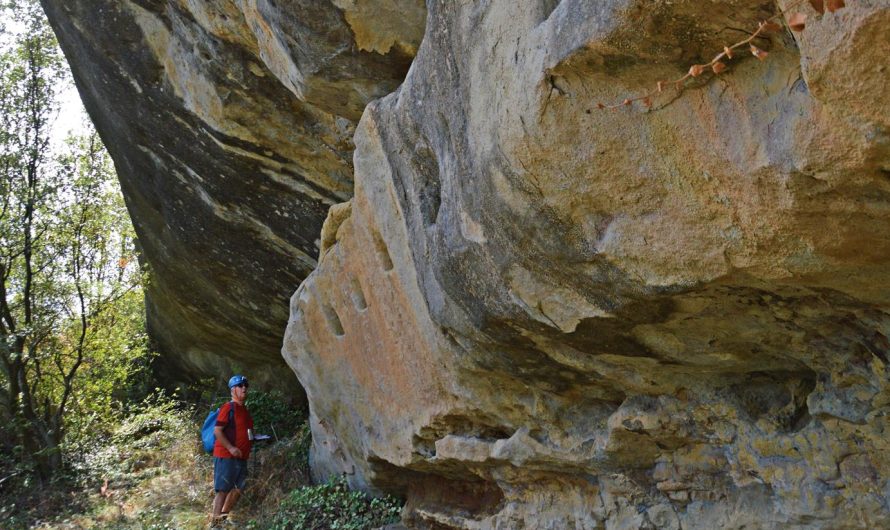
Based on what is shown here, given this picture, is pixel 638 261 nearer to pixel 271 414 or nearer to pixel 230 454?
pixel 230 454

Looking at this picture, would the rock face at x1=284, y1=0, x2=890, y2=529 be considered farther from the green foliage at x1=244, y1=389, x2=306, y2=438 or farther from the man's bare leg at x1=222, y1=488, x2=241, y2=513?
the green foliage at x1=244, y1=389, x2=306, y2=438

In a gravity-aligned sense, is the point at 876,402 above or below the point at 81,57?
below

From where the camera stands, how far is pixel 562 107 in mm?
2807

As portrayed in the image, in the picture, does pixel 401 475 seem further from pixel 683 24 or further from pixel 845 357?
pixel 683 24

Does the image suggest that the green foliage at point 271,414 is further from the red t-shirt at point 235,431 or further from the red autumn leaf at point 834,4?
the red autumn leaf at point 834,4

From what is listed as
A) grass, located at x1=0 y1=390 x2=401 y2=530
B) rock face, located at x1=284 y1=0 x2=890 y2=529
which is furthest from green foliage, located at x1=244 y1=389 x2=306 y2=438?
rock face, located at x1=284 y1=0 x2=890 y2=529

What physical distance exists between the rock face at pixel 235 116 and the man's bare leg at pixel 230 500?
8.02 ft

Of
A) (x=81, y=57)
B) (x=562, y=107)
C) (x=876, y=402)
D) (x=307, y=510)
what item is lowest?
(x=307, y=510)

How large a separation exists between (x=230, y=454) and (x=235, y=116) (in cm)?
302

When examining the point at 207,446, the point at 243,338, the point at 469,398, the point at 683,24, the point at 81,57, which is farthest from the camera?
the point at 243,338

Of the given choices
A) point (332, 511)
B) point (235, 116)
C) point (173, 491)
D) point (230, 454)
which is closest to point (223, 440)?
point (230, 454)

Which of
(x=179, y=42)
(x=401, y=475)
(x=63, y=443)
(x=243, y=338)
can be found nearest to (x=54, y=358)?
(x=63, y=443)

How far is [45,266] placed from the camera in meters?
9.59

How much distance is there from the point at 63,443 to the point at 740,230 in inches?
341
